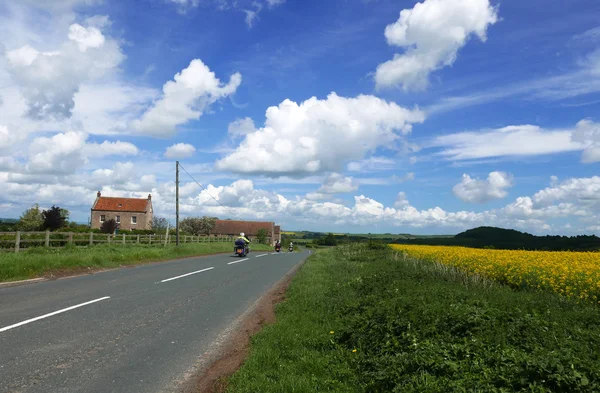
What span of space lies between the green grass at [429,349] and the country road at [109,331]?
4.38 feet

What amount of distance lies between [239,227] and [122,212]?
38328 millimetres

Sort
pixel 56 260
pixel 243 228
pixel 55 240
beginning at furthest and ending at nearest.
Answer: pixel 243 228, pixel 55 240, pixel 56 260

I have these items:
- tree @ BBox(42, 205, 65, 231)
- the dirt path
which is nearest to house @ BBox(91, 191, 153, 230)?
tree @ BBox(42, 205, 65, 231)

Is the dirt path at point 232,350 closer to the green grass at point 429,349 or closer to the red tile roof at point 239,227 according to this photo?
the green grass at point 429,349

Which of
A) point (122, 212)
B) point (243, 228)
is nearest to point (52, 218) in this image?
point (122, 212)

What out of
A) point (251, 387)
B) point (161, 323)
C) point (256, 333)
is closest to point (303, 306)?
point (256, 333)

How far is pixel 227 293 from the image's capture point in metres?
12.7

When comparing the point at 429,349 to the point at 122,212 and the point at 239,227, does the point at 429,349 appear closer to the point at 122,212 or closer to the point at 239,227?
the point at 122,212

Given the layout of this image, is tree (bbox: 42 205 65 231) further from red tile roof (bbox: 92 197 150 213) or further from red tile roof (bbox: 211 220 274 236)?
red tile roof (bbox: 211 220 274 236)

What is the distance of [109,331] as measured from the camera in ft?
24.7

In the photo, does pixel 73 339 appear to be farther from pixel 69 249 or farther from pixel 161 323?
pixel 69 249

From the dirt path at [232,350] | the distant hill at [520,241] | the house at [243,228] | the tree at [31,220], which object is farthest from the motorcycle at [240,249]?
the house at [243,228]

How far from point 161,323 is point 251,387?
4024 millimetres

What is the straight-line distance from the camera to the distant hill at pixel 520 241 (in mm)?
28744
